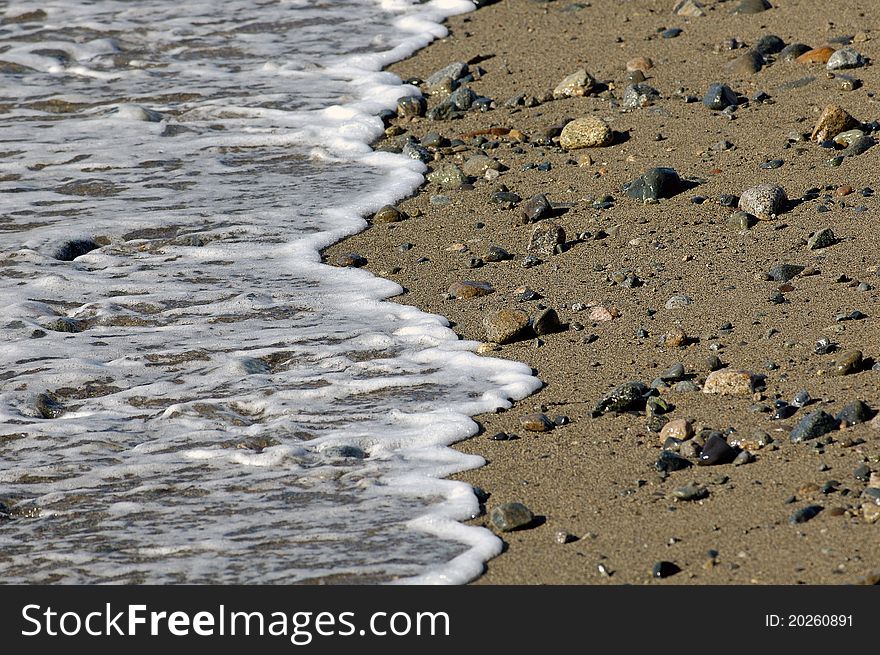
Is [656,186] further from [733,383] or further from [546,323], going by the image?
[733,383]

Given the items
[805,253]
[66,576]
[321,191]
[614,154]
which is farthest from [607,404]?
[321,191]

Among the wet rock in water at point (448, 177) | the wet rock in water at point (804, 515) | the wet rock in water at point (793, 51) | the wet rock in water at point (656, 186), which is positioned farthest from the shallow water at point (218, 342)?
the wet rock in water at point (793, 51)

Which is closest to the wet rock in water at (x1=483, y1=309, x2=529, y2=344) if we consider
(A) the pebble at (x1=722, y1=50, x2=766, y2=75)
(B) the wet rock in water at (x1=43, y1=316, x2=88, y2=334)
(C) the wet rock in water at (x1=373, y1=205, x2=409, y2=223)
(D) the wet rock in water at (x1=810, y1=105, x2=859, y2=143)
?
(C) the wet rock in water at (x1=373, y1=205, x2=409, y2=223)

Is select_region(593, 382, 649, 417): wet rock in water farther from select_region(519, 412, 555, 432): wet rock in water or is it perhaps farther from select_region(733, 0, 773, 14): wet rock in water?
select_region(733, 0, 773, 14): wet rock in water

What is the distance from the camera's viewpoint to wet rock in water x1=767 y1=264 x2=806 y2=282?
4.55 meters

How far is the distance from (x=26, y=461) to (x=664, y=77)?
14.3ft

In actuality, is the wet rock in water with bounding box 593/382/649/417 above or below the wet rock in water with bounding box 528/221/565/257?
below

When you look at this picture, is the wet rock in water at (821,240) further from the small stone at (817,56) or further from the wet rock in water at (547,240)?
the small stone at (817,56)

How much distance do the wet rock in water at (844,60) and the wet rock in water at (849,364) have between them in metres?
3.04

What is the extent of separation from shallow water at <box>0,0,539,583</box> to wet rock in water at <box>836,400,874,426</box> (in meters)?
1.05

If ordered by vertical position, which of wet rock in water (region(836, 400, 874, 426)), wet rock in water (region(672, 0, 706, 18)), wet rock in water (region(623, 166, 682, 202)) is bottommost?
wet rock in water (region(836, 400, 874, 426))

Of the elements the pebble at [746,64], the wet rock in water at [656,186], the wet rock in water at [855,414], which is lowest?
the wet rock in water at [855,414]

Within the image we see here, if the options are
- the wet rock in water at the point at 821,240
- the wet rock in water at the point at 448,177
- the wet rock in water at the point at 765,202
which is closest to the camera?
the wet rock in water at the point at 821,240

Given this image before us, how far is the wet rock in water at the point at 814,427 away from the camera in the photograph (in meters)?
3.46
